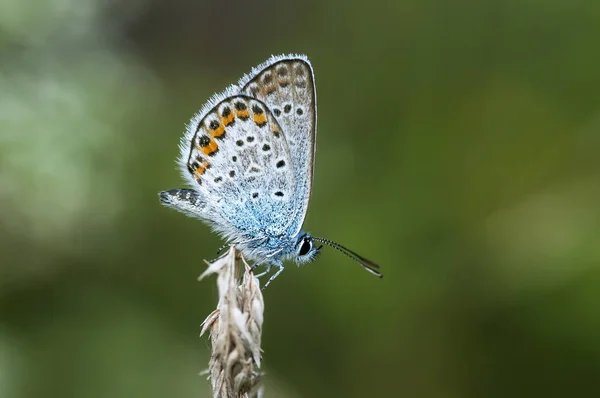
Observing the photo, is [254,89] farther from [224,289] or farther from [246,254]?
[224,289]

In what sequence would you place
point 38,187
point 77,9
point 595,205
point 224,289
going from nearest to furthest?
point 224,289
point 38,187
point 595,205
point 77,9

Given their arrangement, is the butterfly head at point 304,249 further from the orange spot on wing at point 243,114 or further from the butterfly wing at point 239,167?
the orange spot on wing at point 243,114

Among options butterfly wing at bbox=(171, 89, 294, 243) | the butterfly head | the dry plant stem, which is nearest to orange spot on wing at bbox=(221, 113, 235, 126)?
butterfly wing at bbox=(171, 89, 294, 243)

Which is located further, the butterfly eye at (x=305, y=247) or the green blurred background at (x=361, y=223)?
the green blurred background at (x=361, y=223)

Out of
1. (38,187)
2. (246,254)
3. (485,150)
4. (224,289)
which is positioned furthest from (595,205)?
(38,187)

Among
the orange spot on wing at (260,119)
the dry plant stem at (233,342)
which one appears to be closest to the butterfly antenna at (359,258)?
the orange spot on wing at (260,119)

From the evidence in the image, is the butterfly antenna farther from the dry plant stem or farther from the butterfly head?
the dry plant stem

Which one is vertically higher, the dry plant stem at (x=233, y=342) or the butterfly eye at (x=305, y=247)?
the butterfly eye at (x=305, y=247)
